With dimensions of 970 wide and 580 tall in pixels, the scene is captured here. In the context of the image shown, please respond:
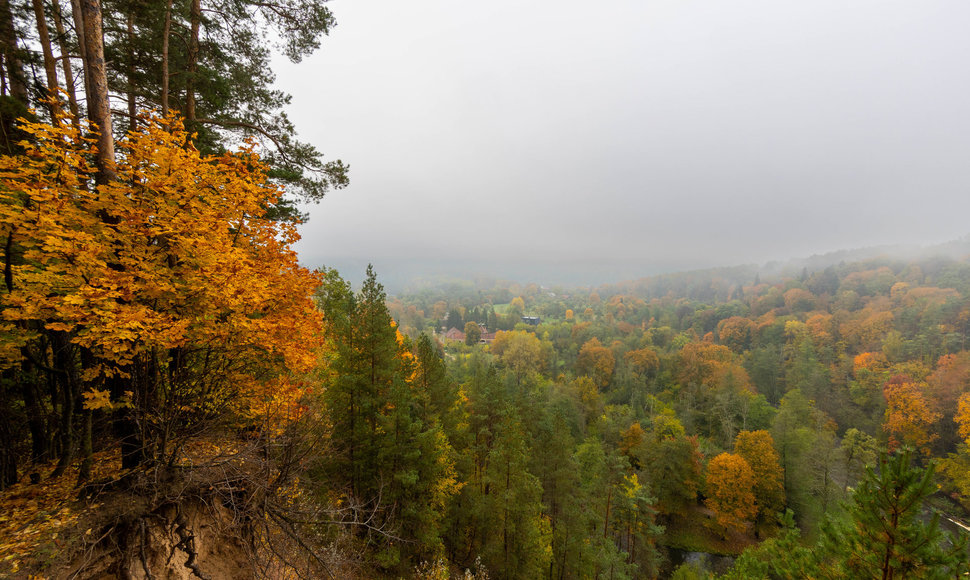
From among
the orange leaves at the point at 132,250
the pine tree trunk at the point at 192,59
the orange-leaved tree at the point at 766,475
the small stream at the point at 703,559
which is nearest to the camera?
the orange leaves at the point at 132,250

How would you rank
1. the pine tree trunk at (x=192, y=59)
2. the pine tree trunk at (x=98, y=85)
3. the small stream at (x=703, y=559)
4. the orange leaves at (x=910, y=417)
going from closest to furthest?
the pine tree trunk at (x=98, y=85) < the pine tree trunk at (x=192, y=59) < the small stream at (x=703, y=559) < the orange leaves at (x=910, y=417)

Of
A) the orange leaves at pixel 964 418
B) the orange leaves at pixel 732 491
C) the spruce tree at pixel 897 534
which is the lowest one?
the orange leaves at pixel 732 491

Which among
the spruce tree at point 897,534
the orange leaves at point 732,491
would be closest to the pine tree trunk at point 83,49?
the spruce tree at point 897,534

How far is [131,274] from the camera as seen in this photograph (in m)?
4.79

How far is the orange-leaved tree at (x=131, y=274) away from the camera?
14.6ft

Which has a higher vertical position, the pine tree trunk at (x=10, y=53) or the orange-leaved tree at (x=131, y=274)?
the pine tree trunk at (x=10, y=53)

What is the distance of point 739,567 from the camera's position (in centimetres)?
1045

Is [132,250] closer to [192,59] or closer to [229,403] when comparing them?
[229,403]

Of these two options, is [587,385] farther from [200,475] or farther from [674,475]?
[200,475]

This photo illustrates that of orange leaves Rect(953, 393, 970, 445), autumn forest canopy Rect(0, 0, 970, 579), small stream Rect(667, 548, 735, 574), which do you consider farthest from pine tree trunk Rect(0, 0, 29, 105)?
orange leaves Rect(953, 393, 970, 445)

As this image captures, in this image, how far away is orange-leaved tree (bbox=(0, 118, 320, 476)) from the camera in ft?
14.6

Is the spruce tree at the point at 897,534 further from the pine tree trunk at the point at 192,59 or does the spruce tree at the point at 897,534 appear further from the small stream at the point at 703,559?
the small stream at the point at 703,559

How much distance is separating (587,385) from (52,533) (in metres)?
41.0

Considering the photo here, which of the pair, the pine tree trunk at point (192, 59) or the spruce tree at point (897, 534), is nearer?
the spruce tree at point (897, 534)
